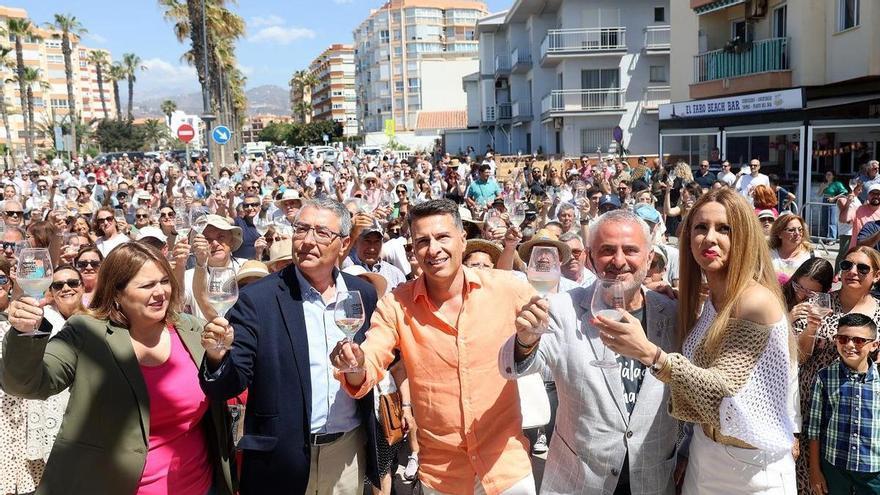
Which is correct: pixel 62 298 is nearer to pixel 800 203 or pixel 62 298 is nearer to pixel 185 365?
pixel 185 365

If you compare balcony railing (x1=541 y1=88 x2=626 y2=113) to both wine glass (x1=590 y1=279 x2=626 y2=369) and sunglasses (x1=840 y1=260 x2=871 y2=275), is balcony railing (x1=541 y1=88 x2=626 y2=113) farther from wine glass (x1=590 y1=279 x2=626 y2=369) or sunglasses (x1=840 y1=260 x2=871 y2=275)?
wine glass (x1=590 y1=279 x2=626 y2=369)

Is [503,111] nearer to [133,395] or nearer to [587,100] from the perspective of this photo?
[587,100]

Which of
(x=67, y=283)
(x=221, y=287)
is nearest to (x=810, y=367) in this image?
(x=221, y=287)

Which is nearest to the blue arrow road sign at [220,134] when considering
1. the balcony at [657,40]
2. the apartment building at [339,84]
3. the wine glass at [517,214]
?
the wine glass at [517,214]

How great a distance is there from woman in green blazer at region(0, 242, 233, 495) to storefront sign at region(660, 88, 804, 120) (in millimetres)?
17204

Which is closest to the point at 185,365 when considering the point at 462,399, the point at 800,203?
the point at 462,399

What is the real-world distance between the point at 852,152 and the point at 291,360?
21570 millimetres

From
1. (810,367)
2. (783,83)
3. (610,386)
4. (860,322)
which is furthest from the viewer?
(783,83)

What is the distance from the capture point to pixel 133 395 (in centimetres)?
310

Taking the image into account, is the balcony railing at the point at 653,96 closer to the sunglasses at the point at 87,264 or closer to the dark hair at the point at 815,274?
the dark hair at the point at 815,274

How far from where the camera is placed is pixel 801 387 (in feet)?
13.7

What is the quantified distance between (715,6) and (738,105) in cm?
600

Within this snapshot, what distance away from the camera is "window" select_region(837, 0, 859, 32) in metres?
18.1

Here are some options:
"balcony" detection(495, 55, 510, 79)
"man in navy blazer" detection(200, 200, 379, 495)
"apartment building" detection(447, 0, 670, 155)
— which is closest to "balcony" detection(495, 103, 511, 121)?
"balcony" detection(495, 55, 510, 79)
